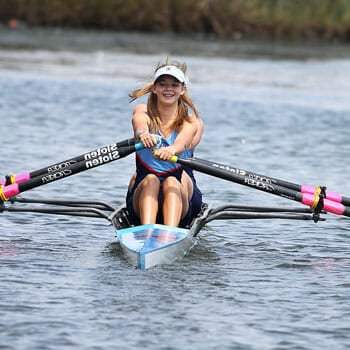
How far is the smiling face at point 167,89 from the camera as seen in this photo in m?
10.4

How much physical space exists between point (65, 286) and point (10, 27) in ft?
130

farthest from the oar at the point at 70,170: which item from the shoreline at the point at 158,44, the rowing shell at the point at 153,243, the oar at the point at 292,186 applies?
the shoreline at the point at 158,44

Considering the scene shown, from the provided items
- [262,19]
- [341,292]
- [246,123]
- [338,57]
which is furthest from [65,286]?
[262,19]

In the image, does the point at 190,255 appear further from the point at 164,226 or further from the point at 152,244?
the point at 152,244

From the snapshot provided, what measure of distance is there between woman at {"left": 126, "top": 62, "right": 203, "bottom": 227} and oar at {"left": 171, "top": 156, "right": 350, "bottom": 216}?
218mm

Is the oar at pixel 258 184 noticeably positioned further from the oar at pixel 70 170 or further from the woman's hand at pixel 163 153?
the oar at pixel 70 170

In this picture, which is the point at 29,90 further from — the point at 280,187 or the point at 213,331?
the point at 213,331

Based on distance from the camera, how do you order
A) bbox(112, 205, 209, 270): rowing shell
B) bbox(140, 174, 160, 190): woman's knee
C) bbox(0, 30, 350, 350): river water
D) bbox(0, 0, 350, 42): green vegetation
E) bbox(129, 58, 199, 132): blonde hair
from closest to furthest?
bbox(0, 30, 350, 350): river water → bbox(112, 205, 209, 270): rowing shell → bbox(140, 174, 160, 190): woman's knee → bbox(129, 58, 199, 132): blonde hair → bbox(0, 0, 350, 42): green vegetation

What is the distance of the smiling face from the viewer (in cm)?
1042

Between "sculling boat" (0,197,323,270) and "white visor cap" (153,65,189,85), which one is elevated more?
"white visor cap" (153,65,189,85)

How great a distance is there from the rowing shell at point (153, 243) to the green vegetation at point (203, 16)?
39.4 metres

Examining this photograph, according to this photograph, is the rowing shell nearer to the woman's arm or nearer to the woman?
the woman

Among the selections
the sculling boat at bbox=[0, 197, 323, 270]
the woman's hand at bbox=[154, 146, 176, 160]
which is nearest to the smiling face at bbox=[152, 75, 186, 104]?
the woman's hand at bbox=[154, 146, 176, 160]

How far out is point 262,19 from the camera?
5116 cm
